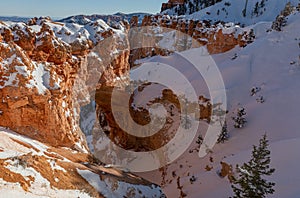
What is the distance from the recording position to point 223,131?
23750mm

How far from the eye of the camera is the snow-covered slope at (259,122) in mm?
17625

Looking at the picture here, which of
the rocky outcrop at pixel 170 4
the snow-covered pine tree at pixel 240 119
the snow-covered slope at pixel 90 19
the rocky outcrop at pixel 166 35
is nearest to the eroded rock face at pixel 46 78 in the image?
the snow-covered slope at pixel 90 19

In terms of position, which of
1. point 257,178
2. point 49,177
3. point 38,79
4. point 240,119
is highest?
point 240,119

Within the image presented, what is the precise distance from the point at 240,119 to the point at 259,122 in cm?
157

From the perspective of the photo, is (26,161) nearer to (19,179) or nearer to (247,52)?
(19,179)

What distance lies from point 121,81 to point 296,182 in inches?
969

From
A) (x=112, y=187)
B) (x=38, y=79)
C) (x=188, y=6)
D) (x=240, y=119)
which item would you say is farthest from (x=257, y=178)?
(x=188, y=6)

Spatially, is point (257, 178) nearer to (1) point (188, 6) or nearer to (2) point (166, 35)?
(2) point (166, 35)

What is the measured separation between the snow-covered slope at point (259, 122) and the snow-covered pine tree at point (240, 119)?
Answer: 39 centimetres

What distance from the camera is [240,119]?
956 inches

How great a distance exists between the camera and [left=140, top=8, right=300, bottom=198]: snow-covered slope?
57.8ft

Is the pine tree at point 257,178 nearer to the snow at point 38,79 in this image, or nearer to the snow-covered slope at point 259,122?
the snow-covered slope at point 259,122

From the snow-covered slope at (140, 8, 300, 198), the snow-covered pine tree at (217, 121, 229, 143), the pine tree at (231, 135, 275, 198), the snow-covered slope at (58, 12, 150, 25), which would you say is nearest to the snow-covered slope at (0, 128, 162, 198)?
the snow-covered slope at (140, 8, 300, 198)

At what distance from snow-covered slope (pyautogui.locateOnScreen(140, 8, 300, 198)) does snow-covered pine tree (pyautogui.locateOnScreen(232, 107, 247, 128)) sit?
0.39 m
